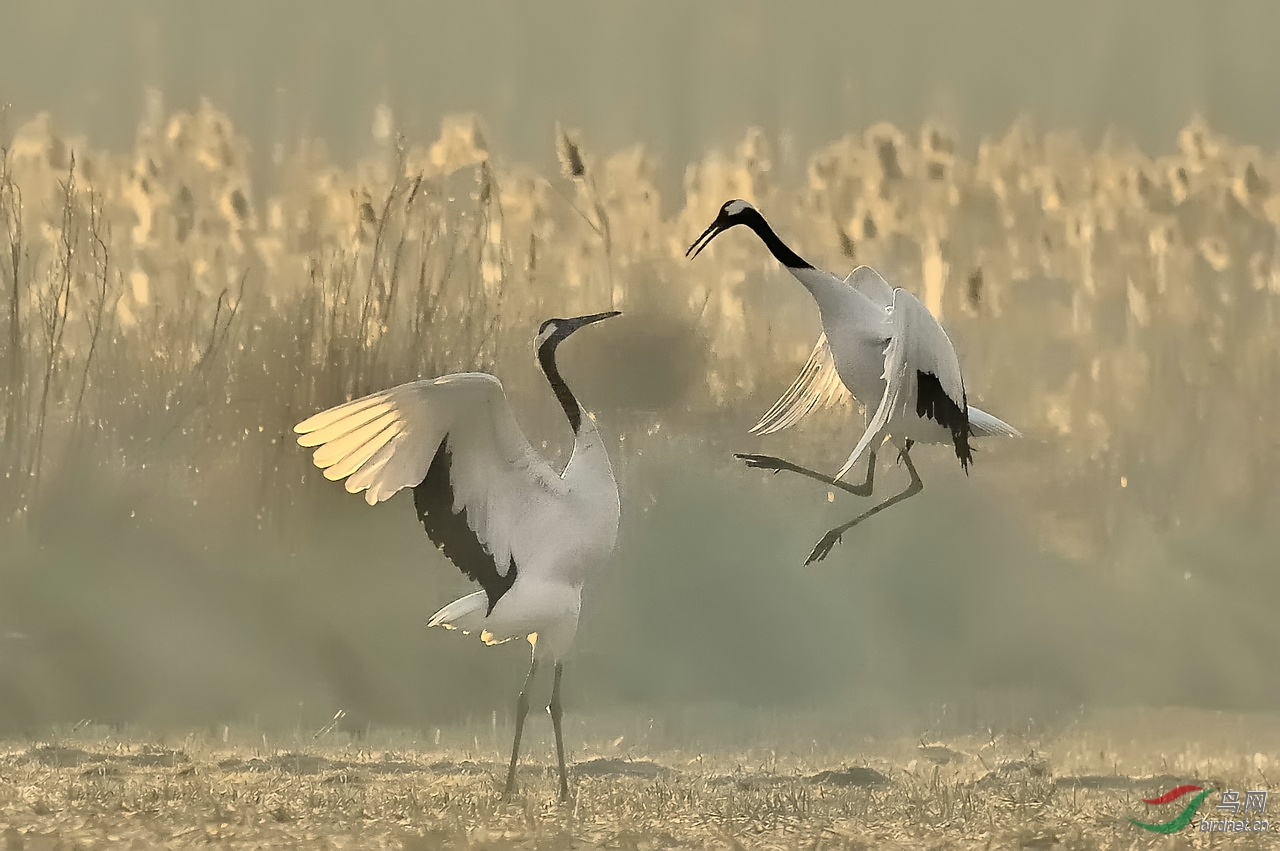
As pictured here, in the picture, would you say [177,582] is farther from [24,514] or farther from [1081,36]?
[1081,36]

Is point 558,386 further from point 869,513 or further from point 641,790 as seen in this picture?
point 641,790

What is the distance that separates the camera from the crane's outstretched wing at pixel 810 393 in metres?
3.21

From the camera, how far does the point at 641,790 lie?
299 cm

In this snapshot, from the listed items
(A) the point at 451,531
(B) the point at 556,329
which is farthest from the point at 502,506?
(B) the point at 556,329

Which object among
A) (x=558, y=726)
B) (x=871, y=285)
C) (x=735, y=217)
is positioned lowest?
(x=558, y=726)

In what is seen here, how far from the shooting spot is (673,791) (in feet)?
9.79

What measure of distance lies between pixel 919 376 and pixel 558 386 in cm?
84

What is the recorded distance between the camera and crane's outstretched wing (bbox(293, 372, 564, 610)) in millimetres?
2596

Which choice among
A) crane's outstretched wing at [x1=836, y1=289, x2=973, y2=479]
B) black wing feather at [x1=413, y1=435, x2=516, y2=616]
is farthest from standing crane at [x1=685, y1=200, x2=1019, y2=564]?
black wing feather at [x1=413, y1=435, x2=516, y2=616]

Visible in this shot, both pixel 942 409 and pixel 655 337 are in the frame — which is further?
pixel 655 337

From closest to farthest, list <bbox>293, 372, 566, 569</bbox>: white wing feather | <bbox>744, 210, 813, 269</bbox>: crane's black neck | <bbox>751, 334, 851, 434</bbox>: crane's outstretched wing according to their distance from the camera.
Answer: <bbox>293, 372, 566, 569</bbox>: white wing feather < <bbox>744, 210, 813, 269</bbox>: crane's black neck < <bbox>751, 334, 851, 434</bbox>: crane's outstretched wing

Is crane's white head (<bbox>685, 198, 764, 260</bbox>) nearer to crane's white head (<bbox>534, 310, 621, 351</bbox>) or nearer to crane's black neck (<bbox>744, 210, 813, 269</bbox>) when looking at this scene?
crane's black neck (<bbox>744, 210, 813, 269</bbox>)

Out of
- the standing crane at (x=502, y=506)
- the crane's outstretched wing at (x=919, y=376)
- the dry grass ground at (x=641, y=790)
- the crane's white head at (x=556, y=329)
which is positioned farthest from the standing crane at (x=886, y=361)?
the dry grass ground at (x=641, y=790)

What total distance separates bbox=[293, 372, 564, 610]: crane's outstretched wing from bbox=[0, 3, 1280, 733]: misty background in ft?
1.93
